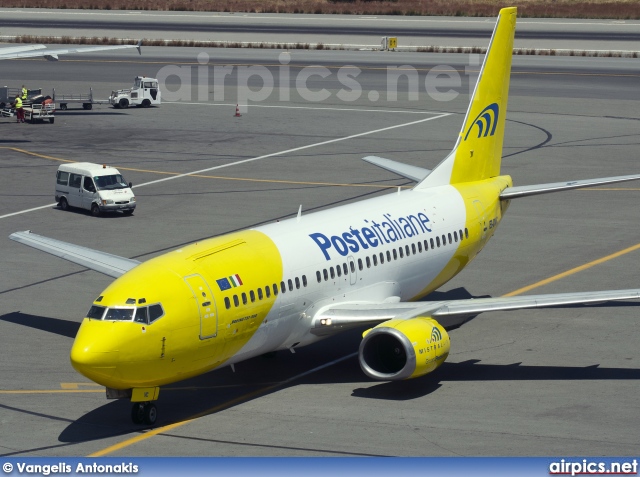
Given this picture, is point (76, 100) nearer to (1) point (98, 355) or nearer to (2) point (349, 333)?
(2) point (349, 333)

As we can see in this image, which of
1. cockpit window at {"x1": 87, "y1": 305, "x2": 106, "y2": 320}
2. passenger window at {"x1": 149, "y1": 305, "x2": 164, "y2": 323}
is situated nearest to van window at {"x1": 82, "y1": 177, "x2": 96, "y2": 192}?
cockpit window at {"x1": 87, "y1": 305, "x2": 106, "y2": 320}

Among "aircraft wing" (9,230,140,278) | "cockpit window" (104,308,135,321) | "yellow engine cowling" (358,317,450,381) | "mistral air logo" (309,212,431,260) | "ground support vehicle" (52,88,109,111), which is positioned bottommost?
"yellow engine cowling" (358,317,450,381)

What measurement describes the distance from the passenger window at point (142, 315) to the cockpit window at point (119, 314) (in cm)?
14

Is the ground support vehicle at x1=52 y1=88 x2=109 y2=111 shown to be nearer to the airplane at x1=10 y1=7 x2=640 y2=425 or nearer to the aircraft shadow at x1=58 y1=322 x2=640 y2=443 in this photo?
the airplane at x1=10 y1=7 x2=640 y2=425

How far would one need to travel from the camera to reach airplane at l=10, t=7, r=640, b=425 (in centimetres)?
2780

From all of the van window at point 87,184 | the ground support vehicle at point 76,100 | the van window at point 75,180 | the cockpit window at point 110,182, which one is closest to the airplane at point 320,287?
the cockpit window at point 110,182

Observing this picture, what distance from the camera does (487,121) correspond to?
41594 mm

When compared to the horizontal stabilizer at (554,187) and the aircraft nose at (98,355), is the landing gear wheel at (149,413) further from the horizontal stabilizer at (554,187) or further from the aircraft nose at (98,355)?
the horizontal stabilizer at (554,187)

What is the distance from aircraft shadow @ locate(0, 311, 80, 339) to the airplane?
255 cm

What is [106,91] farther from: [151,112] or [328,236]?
[328,236]

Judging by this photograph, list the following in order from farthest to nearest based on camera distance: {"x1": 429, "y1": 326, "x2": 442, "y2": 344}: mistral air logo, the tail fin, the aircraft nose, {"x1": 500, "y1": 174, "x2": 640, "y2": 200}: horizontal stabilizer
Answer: the tail fin → {"x1": 500, "y1": 174, "x2": 640, "y2": 200}: horizontal stabilizer → {"x1": 429, "y1": 326, "x2": 442, "y2": 344}: mistral air logo → the aircraft nose

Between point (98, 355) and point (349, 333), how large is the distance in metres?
12.5

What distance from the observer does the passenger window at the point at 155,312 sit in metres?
27.6

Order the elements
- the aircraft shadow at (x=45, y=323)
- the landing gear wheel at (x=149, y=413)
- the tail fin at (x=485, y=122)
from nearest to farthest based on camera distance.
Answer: the landing gear wheel at (x=149, y=413) < the aircraft shadow at (x=45, y=323) < the tail fin at (x=485, y=122)
